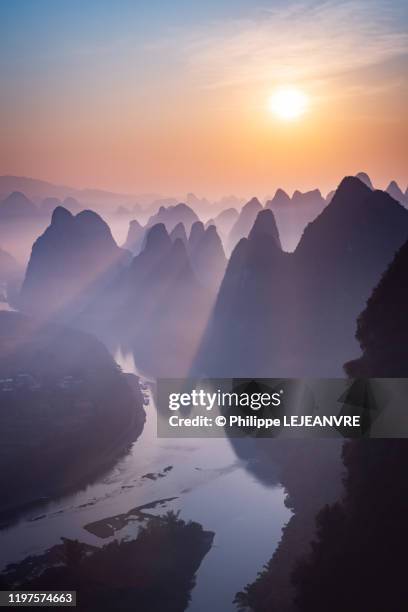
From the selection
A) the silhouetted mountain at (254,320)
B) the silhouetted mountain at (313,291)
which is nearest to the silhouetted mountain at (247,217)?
the silhouetted mountain at (254,320)

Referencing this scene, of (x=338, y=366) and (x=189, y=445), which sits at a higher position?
(x=338, y=366)

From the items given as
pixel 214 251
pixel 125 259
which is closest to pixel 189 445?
pixel 214 251

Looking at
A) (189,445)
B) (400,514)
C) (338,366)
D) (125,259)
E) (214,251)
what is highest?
(125,259)

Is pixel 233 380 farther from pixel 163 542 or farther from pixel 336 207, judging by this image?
pixel 163 542

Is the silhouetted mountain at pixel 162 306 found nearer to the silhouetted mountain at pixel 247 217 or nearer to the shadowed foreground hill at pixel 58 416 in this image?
the shadowed foreground hill at pixel 58 416

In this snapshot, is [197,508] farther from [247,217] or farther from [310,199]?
[247,217]

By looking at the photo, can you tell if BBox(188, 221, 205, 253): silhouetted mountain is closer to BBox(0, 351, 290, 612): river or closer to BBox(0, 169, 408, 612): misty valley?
BBox(0, 169, 408, 612): misty valley
